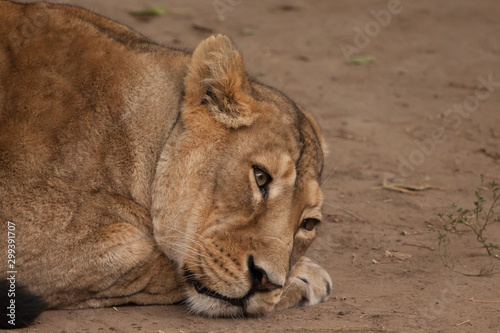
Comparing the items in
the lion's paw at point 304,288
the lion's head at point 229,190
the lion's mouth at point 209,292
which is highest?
the lion's head at point 229,190

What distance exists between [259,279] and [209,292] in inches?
13.4

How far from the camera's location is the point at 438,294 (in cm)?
480

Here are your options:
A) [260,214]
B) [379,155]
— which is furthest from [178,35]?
[260,214]

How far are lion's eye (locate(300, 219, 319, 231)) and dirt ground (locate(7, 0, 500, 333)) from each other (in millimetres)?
530

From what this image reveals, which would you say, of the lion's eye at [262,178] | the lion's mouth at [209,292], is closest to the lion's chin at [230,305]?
the lion's mouth at [209,292]

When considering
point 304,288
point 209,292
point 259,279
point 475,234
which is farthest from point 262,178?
point 475,234

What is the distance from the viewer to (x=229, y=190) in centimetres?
413

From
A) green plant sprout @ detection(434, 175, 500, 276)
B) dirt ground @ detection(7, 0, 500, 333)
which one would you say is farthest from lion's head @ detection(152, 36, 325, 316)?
green plant sprout @ detection(434, 175, 500, 276)

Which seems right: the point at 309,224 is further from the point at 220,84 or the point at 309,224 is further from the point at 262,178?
the point at 220,84

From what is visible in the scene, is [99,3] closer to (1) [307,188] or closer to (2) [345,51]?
(2) [345,51]

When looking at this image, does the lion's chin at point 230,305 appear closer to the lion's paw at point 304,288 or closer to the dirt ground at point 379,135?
the dirt ground at point 379,135

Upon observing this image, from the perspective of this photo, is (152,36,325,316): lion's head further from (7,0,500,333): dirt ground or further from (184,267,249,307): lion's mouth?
(7,0,500,333): dirt ground

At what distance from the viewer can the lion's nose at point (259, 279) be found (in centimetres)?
392

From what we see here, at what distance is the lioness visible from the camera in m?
4.00
